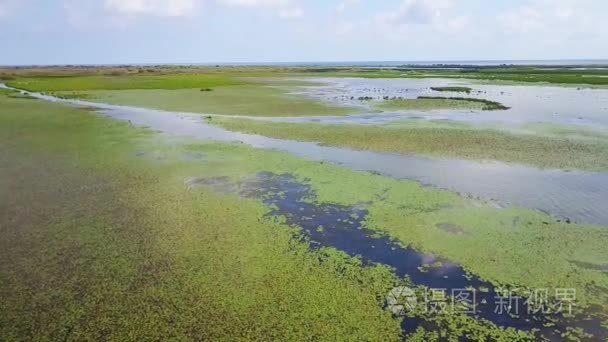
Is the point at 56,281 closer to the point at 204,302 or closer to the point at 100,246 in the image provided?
the point at 100,246

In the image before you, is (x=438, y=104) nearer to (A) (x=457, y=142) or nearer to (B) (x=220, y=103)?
(A) (x=457, y=142)

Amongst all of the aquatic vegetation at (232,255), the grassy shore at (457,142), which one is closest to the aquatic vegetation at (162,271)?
the aquatic vegetation at (232,255)

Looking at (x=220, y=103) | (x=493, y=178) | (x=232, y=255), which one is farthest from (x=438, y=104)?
(x=232, y=255)

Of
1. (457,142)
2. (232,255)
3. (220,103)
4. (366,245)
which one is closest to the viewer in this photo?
(232,255)

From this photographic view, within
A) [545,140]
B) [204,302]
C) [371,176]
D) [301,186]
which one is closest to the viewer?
[204,302]

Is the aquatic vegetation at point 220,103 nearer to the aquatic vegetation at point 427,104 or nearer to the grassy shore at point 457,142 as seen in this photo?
the aquatic vegetation at point 427,104

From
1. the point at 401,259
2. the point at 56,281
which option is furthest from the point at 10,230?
the point at 401,259
